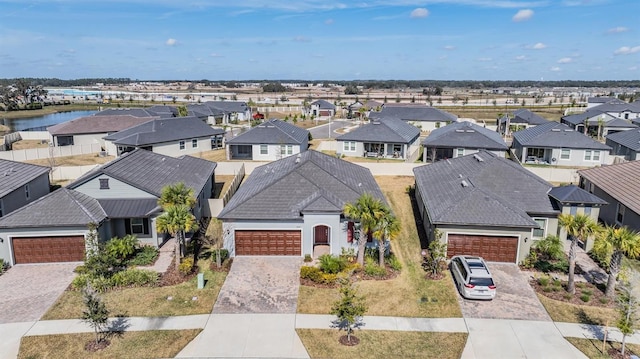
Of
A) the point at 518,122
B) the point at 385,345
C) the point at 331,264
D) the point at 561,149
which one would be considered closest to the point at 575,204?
the point at 331,264

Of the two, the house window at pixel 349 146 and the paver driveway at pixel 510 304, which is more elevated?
the house window at pixel 349 146

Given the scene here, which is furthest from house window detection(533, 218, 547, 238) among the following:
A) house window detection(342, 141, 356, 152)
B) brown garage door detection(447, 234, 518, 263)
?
house window detection(342, 141, 356, 152)

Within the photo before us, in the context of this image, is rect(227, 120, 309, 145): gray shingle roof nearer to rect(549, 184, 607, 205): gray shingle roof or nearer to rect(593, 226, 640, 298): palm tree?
rect(549, 184, 607, 205): gray shingle roof

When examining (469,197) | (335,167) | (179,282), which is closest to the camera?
(179,282)

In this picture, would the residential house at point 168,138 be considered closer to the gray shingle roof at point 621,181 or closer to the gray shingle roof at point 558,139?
the gray shingle roof at point 558,139

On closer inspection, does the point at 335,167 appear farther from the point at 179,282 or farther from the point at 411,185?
the point at 179,282

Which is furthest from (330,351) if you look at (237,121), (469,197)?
(237,121)

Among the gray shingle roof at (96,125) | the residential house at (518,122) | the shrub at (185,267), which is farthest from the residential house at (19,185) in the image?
the residential house at (518,122)

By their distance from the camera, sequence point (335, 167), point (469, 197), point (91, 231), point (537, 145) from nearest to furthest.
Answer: point (91, 231)
point (469, 197)
point (335, 167)
point (537, 145)
